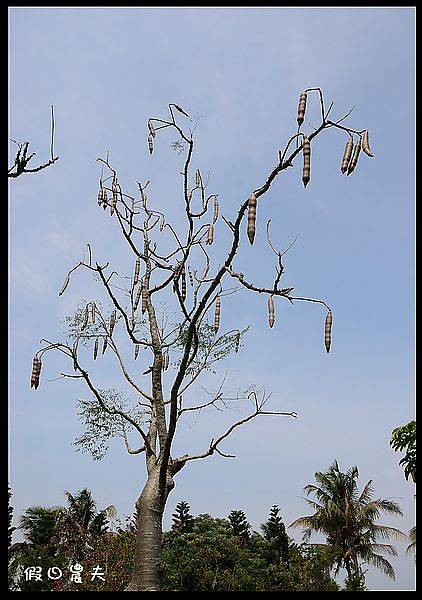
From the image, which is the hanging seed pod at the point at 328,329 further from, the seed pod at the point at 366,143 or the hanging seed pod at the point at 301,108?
the hanging seed pod at the point at 301,108

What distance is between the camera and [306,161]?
2959 mm

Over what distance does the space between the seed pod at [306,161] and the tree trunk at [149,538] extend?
325 cm

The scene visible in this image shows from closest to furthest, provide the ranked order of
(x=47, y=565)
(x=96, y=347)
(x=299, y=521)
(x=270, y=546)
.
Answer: (x=96, y=347)
(x=47, y=565)
(x=270, y=546)
(x=299, y=521)

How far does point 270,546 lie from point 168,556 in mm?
3187

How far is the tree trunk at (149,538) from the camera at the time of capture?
4887 mm

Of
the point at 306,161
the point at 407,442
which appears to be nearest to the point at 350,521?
the point at 407,442

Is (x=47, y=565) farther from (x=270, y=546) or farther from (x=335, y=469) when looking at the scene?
(x=335, y=469)

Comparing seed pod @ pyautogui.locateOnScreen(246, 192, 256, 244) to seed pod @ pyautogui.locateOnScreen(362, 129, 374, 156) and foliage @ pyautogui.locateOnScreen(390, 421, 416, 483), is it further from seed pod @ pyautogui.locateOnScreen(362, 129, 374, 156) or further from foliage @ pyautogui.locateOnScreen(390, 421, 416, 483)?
foliage @ pyautogui.locateOnScreen(390, 421, 416, 483)

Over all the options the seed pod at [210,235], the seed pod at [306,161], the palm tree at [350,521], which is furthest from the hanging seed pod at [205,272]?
the palm tree at [350,521]

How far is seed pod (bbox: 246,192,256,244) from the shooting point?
3.07m

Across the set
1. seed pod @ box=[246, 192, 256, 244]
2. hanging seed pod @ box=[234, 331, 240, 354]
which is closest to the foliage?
hanging seed pod @ box=[234, 331, 240, 354]

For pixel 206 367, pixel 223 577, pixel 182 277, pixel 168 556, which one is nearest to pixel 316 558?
pixel 223 577

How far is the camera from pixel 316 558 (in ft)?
32.2

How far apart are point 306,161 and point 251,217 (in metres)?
0.39
